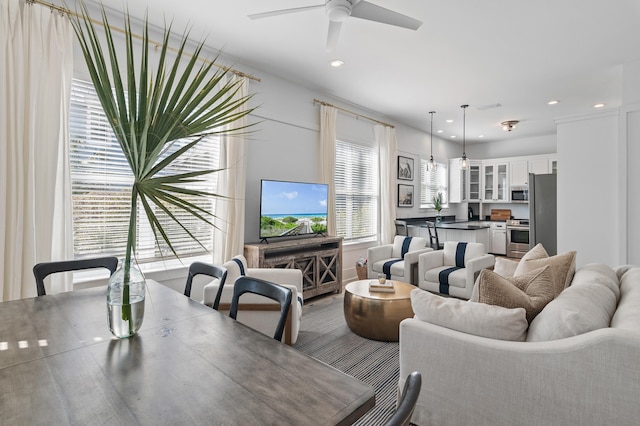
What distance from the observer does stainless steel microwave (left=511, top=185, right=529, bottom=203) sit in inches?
305

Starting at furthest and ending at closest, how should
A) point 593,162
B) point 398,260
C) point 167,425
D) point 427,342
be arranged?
point 398,260 → point 593,162 → point 427,342 → point 167,425

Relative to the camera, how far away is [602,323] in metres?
1.49

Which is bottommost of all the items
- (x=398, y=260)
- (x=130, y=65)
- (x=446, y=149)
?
(x=398, y=260)


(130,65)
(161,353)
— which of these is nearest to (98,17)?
(130,65)

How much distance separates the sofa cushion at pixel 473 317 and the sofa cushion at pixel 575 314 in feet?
0.25

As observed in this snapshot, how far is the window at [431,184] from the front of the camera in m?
7.43

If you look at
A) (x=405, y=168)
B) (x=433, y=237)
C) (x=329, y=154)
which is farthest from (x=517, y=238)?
(x=329, y=154)

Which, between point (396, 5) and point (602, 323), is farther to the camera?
point (396, 5)

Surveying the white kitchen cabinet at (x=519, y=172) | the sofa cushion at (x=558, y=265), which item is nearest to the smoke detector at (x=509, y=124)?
the white kitchen cabinet at (x=519, y=172)

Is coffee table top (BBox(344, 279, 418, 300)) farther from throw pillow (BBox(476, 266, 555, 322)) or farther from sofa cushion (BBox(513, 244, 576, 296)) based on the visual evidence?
throw pillow (BBox(476, 266, 555, 322))

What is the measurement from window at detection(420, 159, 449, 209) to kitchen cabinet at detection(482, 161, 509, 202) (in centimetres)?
106

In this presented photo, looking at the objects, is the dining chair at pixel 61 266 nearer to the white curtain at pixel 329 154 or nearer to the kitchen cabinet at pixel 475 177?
the white curtain at pixel 329 154

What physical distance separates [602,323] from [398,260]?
130 inches

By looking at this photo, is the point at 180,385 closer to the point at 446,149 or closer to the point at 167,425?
the point at 167,425
